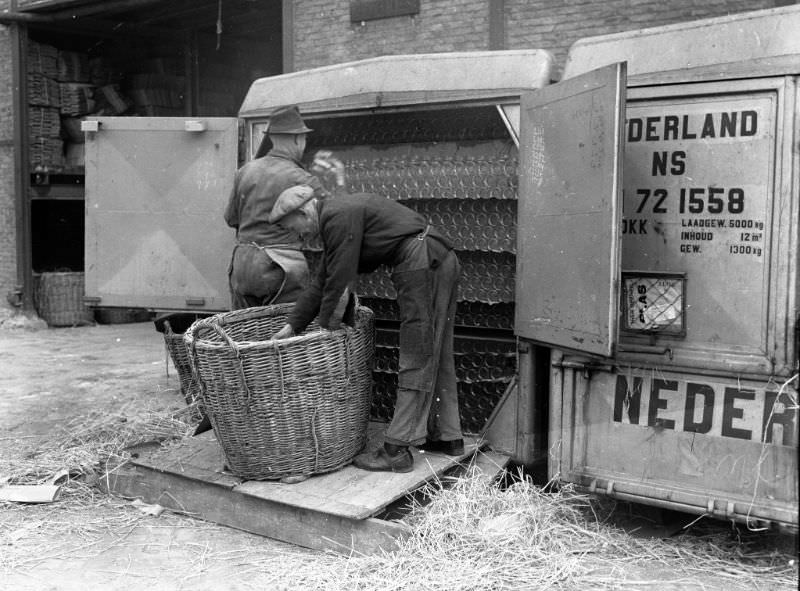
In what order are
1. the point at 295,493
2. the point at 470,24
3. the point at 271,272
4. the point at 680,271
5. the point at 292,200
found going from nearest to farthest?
the point at 680,271, the point at 295,493, the point at 292,200, the point at 271,272, the point at 470,24

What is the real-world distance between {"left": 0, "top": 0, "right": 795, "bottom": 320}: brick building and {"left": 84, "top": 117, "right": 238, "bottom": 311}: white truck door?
10.3ft

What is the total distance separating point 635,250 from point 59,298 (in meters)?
10.5

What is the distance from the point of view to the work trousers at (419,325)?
4828 millimetres

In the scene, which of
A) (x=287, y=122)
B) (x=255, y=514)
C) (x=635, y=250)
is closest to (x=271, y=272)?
(x=287, y=122)

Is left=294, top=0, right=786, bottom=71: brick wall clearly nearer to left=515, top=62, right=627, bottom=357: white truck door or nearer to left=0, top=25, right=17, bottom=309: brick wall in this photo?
left=515, top=62, right=627, bottom=357: white truck door

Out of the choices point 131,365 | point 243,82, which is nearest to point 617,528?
point 131,365

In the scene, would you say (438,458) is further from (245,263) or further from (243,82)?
(243,82)

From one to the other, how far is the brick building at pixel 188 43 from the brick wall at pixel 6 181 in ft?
0.06

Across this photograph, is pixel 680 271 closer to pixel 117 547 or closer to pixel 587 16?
pixel 117 547

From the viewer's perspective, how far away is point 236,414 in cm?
471

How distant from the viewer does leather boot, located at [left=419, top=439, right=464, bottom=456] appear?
5219 millimetres

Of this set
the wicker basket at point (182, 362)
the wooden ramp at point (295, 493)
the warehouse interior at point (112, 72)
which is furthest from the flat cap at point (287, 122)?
the warehouse interior at point (112, 72)

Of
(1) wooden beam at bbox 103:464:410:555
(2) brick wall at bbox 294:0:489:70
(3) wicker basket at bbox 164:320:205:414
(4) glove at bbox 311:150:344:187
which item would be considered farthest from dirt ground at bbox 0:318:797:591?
(2) brick wall at bbox 294:0:489:70

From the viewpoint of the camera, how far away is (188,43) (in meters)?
14.2
